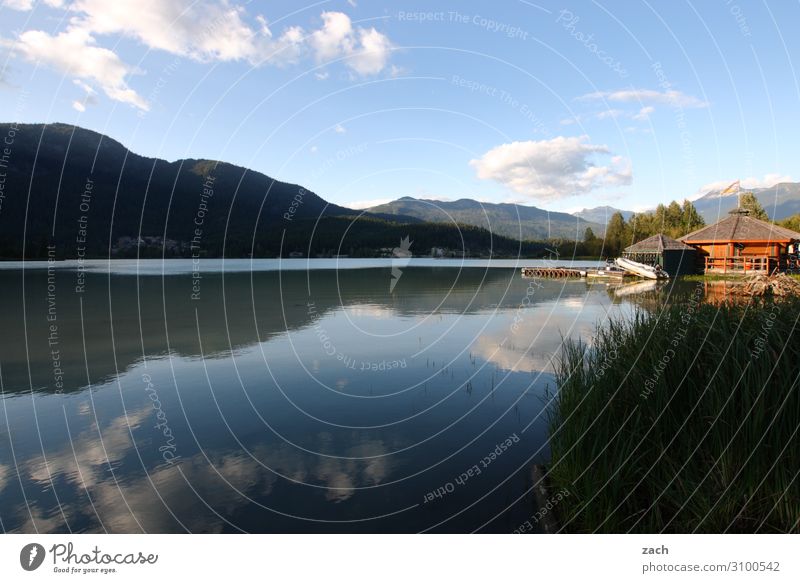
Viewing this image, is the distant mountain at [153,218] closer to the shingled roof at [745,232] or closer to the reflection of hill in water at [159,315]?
the reflection of hill in water at [159,315]

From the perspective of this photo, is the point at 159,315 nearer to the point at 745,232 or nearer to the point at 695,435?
the point at 695,435

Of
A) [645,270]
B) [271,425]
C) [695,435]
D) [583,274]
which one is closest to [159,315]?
[271,425]

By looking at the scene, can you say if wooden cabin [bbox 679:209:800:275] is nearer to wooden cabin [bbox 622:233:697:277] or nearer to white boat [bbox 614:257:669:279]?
wooden cabin [bbox 622:233:697:277]

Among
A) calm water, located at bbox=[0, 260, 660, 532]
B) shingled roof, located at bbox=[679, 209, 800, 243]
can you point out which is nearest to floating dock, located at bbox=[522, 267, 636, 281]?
shingled roof, located at bbox=[679, 209, 800, 243]

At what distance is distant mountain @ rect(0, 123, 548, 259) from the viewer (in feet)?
316

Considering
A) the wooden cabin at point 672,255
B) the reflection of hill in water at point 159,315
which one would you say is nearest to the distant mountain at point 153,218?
the reflection of hill in water at point 159,315

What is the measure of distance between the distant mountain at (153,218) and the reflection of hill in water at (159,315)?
186ft

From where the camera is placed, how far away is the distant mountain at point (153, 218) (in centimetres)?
9619

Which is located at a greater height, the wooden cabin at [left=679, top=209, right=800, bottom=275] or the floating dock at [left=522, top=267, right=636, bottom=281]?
the wooden cabin at [left=679, top=209, right=800, bottom=275]

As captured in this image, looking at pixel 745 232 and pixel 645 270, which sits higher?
pixel 745 232

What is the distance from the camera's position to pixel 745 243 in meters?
40.8

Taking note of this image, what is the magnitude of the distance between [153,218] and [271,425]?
12036 centimetres

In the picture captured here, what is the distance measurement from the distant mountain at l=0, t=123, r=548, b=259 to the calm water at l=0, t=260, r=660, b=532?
257 feet

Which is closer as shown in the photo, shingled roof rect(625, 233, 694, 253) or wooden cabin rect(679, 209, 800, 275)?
wooden cabin rect(679, 209, 800, 275)
